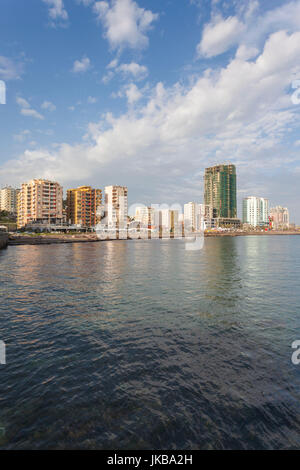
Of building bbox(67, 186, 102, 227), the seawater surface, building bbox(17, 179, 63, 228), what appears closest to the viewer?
the seawater surface

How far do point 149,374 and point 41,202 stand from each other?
156m

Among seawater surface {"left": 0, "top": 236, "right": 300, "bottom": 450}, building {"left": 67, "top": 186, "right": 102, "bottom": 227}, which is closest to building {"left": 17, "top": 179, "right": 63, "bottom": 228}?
building {"left": 67, "top": 186, "right": 102, "bottom": 227}

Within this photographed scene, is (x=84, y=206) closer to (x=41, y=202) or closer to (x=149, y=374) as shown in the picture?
(x=41, y=202)

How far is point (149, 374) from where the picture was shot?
1016 cm

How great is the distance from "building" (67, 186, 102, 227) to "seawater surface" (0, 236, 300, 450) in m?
159

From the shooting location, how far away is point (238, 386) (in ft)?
30.7

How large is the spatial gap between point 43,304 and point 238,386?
15814 mm

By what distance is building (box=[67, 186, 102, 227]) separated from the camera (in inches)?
6870

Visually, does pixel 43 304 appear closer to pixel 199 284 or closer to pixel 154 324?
pixel 154 324

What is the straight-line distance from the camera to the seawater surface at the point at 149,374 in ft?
23.9

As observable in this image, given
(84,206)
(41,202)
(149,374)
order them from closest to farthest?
(149,374) < (41,202) < (84,206)

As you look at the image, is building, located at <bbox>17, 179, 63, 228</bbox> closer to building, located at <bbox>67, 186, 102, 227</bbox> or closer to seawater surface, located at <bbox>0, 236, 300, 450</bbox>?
building, located at <bbox>67, 186, 102, 227</bbox>

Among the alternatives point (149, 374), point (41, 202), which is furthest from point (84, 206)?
point (149, 374)
